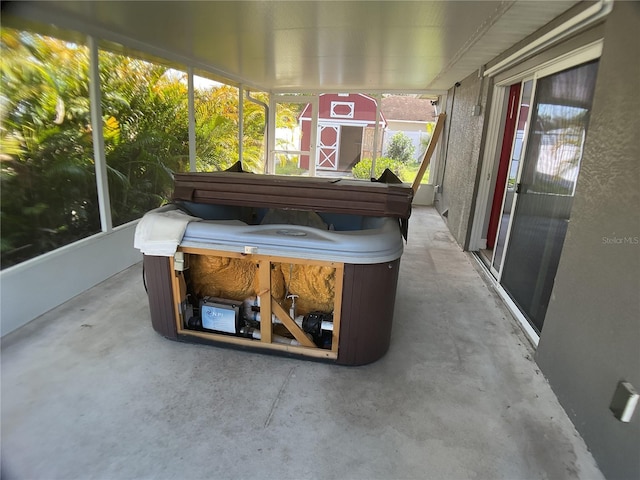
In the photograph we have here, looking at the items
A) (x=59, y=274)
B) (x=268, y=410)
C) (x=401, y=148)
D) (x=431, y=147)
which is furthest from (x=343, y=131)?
(x=268, y=410)

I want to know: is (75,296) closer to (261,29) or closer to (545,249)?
(261,29)

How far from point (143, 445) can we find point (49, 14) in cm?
314

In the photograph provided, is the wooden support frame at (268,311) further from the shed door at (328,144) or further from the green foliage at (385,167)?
the shed door at (328,144)

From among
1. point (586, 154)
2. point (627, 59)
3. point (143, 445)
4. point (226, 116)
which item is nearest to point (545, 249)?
point (586, 154)

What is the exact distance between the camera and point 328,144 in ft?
29.4

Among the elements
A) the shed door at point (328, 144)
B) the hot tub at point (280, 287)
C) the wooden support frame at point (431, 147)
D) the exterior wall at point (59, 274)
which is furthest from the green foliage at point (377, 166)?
the hot tub at point (280, 287)

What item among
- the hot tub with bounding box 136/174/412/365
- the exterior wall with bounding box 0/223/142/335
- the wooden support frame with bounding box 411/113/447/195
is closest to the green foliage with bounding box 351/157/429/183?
the wooden support frame with bounding box 411/113/447/195

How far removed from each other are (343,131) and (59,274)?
23.9 ft

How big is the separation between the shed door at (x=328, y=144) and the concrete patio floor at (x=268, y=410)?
680 centimetres

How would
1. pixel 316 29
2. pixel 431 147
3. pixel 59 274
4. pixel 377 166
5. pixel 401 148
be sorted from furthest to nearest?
pixel 401 148
pixel 377 166
pixel 431 147
pixel 316 29
pixel 59 274

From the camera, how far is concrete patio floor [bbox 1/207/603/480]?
1.59 metres

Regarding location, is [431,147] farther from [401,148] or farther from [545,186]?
[545,186]

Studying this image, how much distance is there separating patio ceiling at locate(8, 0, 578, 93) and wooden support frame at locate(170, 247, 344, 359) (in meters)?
1.80

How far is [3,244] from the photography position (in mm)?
2510
